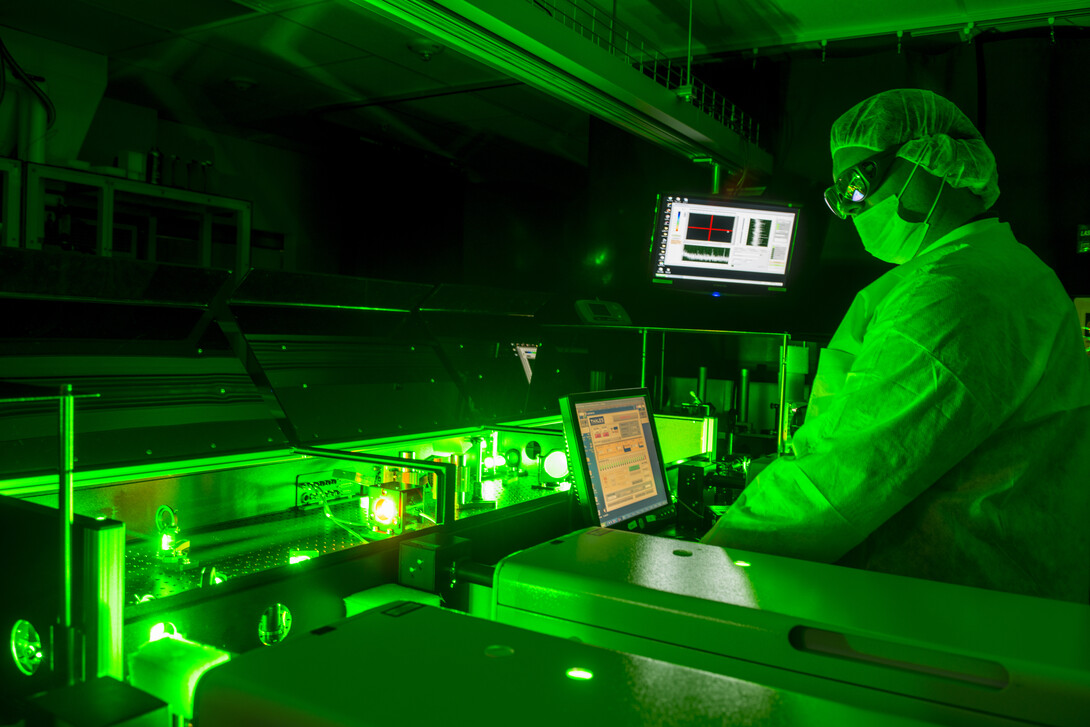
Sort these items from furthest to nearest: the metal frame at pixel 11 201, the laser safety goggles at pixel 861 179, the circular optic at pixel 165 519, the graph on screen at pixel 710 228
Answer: the graph on screen at pixel 710 228 → the metal frame at pixel 11 201 → the circular optic at pixel 165 519 → the laser safety goggles at pixel 861 179

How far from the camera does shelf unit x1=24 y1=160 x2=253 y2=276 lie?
11.4 feet

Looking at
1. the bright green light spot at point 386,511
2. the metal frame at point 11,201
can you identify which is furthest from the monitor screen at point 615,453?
the metal frame at point 11,201

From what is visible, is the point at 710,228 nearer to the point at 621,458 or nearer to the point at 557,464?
the point at 557,464

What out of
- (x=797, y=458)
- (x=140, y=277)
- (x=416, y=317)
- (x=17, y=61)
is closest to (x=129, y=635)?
(x=797, y=458)

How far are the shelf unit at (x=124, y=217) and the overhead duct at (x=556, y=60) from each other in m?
2.00

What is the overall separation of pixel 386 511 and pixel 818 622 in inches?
60.5

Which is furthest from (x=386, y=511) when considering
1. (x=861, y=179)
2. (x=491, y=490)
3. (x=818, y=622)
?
(x=818, y=622)

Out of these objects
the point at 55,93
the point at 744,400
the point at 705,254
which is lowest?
the point at 744,400

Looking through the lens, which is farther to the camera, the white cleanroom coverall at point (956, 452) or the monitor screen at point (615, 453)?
the monitor screen at point (615, 453)

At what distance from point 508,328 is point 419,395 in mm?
674

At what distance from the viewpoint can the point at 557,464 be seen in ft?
7.64

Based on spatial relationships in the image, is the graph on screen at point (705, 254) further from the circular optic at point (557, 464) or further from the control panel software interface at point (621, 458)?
the control panel software interface at point (621, 458)

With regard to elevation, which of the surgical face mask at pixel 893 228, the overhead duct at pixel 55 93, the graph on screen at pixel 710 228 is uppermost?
the overhead duct at pixel 55 93

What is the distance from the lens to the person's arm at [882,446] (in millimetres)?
931
